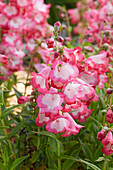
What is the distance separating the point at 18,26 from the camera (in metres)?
2.50

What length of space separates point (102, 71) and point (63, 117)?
0.40m

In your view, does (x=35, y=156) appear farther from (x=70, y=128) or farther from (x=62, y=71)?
(x=62, y=71)

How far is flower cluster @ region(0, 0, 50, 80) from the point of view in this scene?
2.41 metres

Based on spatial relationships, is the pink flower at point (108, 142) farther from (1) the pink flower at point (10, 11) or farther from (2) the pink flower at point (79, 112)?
(1) the pink flower at point (10, 11)

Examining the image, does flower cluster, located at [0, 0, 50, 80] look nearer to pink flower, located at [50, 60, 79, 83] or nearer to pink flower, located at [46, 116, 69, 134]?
pink flower, located at [46, 116, 69, 134]

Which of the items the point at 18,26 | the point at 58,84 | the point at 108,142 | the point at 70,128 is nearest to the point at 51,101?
the point at 58,84

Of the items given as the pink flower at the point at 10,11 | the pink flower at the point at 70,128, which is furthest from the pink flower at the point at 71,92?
the pink flower at the point at 10,11

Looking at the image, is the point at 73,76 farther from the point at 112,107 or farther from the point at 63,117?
the point at 112,107

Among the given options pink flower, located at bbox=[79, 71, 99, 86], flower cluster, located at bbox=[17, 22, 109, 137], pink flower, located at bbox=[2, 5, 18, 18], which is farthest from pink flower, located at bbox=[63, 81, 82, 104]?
pink flower, located at bbox=[2, 5, 18, 18]

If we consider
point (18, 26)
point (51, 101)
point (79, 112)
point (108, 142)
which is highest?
point (18, 26)

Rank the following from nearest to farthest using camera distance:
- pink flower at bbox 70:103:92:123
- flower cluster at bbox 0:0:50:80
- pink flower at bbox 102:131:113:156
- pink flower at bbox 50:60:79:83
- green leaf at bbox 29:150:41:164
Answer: pink flower at bbox 50:60:79:83 → pink flower at bbox 102:131:113:156 → pink flower at bbox 70:103:92:123 → green leaf at bbox 29:150:41:164 → flower cluster at bbox 0:0:50:80

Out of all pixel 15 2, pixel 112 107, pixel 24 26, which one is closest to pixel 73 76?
pixel 112 107

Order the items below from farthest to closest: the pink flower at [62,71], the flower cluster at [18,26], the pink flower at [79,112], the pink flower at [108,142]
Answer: the flower cluster at [18,26]
the pink flower at [79,112]
the pink flower at [108,142]
the pink flower at [62,71]

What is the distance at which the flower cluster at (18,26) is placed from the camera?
2406 mm
